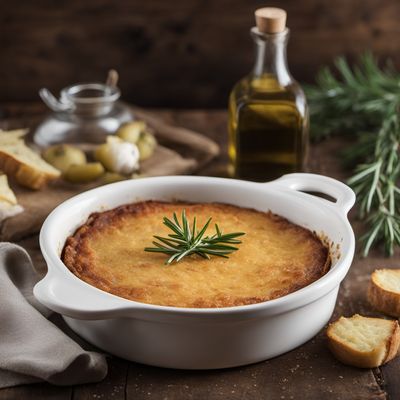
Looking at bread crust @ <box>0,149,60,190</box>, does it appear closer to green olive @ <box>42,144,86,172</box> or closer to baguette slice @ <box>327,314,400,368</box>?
green olive @ <box>42,144,86,172</box>

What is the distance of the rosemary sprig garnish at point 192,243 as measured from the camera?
6.74 feet

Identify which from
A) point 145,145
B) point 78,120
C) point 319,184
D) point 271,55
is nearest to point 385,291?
point 319,184

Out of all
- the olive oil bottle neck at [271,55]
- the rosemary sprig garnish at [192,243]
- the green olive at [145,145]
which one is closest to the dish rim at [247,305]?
the rosemary sprig garnish at [192,243]

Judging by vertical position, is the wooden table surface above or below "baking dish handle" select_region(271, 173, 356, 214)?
below

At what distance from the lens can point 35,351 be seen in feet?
5.96

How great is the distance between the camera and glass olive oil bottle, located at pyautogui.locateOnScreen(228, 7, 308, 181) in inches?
106

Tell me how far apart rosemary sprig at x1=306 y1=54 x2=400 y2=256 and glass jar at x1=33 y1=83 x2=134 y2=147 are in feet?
2.76

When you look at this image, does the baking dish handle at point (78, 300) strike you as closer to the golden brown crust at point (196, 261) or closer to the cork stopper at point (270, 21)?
the golden brown crust at point (196, 261)

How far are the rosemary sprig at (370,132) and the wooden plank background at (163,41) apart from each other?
155 mm

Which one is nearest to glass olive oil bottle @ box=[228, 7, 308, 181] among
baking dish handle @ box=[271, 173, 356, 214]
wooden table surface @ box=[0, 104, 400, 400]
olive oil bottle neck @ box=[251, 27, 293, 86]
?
olive oil bottle neck @ box=[251, 27, 293, 86]

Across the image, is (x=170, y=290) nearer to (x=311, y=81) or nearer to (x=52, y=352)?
(x=52, y=352)

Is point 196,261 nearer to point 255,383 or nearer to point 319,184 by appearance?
point 255,383

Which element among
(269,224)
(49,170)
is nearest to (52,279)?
(269,224)

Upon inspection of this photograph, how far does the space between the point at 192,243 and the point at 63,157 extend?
961 mm
